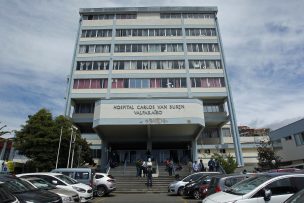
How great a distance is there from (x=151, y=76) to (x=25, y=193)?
31.4 m

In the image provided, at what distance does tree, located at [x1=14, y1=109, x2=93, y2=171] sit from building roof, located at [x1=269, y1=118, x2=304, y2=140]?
24.8 m

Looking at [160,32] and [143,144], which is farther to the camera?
[160,32]

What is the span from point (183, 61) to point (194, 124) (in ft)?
46.1

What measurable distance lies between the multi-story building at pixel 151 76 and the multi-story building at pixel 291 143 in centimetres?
529

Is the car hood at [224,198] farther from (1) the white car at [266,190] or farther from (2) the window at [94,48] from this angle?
(2) the window at [94,48]

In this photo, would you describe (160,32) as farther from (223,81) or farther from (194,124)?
(194,124)

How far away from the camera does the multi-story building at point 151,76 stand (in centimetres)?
3375

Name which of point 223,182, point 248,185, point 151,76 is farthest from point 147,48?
point 248,185

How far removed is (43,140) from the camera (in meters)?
23.8

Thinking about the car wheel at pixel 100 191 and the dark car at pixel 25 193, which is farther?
the car wheel at pixel 100 191

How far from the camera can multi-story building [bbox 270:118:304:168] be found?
29.5 meters

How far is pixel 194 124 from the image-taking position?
92.0ft

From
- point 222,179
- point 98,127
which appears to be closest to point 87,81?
point 98,127

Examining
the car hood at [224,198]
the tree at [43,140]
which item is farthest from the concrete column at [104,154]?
the car hood at [224,198]
